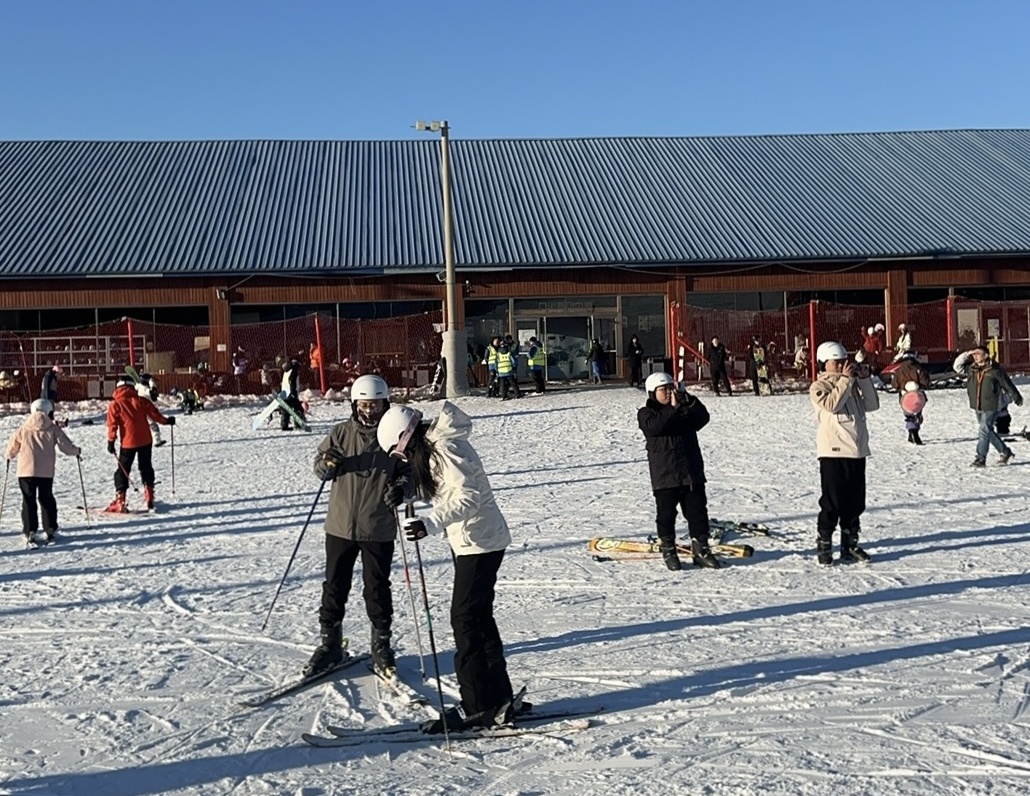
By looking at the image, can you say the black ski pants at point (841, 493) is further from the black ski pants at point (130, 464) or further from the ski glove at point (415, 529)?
the black ski pants at point (130, 464)

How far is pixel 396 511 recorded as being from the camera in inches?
225

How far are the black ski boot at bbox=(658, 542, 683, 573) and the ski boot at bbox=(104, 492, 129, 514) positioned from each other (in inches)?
243

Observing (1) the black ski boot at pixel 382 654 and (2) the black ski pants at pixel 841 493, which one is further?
(2) the black ski pants at pixel 841 493

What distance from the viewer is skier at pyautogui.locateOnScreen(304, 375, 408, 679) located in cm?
621

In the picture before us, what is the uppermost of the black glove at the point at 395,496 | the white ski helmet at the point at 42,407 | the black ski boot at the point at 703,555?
the white ski helmet at the point at 42,407

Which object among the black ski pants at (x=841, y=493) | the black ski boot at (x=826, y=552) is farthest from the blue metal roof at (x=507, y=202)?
the black ski boot at (x=826, y=552)

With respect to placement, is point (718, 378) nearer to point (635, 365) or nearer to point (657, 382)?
point (635, 365)

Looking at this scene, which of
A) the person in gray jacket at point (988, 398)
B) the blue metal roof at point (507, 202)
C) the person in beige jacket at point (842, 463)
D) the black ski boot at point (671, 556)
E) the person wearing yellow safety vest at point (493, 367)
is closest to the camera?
the person in beige jacket at point (842, 463)

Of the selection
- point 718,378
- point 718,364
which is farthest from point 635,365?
point 718,364

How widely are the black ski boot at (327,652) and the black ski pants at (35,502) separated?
5.42 meters

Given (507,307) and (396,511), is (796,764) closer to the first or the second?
(396,511)

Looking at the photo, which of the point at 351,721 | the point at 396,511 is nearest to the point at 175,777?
the point at 351,721

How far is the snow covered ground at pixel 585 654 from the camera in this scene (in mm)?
4844

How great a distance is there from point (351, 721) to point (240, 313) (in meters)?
24.8
